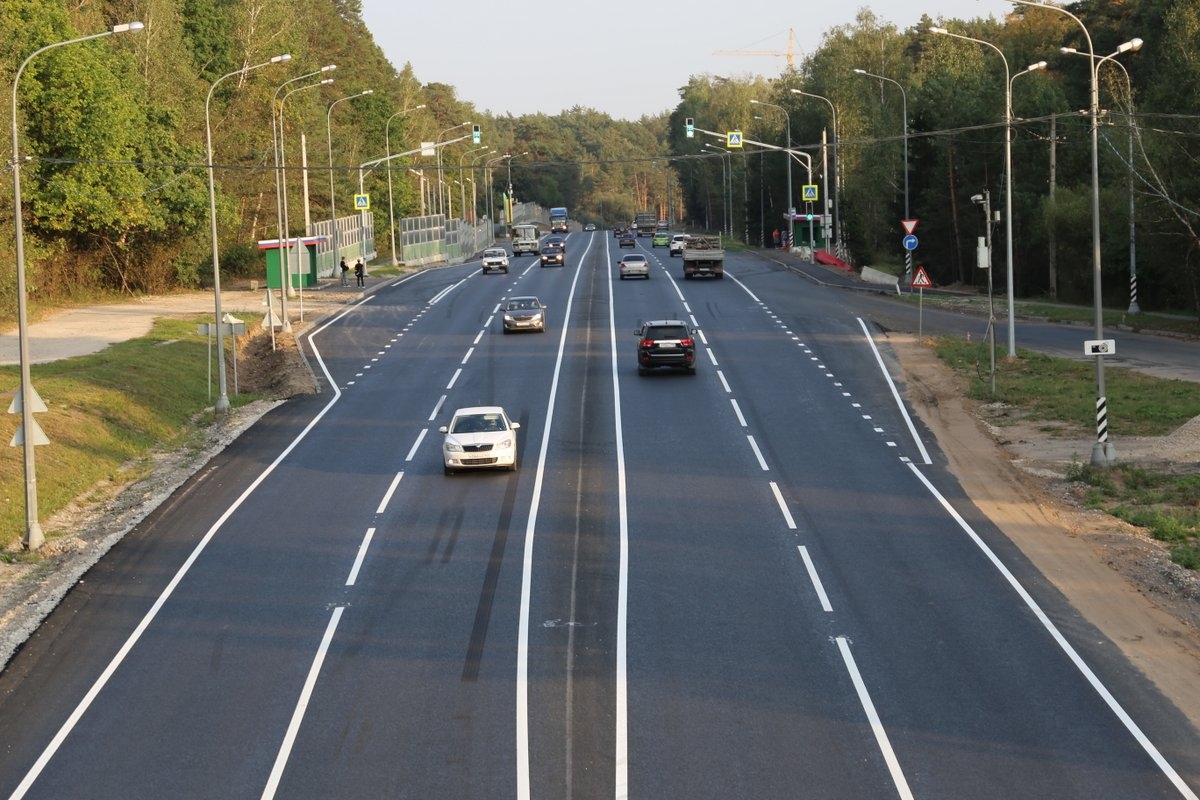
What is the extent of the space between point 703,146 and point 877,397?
14047 cm

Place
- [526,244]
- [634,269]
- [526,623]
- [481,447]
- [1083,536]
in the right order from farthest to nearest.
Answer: [526,244] < [634,269] < [481,447] < [1083,536] < [526,623]

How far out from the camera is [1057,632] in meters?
18.1

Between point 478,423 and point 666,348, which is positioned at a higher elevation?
point 666,348

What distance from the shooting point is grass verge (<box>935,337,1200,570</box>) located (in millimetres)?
23719

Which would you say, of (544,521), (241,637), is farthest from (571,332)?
(241,637)

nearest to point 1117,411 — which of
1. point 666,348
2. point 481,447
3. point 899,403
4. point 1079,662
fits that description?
point 899,403

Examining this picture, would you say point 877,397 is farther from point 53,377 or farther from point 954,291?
point 954,291

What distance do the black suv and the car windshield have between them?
39.4 feet

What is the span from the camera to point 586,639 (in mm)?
18078

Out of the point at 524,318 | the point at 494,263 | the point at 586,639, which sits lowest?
the point at 586,639

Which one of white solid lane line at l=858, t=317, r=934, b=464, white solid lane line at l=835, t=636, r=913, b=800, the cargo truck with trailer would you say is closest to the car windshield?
white solid lane line at l=858, t=317, r=934, b=464

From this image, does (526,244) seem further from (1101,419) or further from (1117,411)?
(1101,419)

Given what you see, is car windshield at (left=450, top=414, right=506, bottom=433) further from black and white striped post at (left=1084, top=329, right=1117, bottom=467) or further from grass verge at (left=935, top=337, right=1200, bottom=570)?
black and white striped post at (left=1084, top=329, right=1117, bottom=467)

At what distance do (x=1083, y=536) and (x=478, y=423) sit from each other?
12.4m
